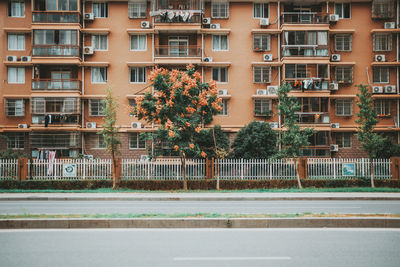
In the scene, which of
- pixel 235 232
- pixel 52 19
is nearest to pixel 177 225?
pixel 235 232

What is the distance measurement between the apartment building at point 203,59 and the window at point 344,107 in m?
0.10

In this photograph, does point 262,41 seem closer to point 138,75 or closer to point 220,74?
point 220,74

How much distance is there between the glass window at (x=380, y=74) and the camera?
111 ft

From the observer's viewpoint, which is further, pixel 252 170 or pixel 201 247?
pixel 252 170

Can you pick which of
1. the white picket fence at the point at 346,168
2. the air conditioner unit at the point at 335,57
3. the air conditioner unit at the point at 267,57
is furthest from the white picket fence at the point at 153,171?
the air conditioner unit at the point at 335,57

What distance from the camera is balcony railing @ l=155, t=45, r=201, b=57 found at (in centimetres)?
3272

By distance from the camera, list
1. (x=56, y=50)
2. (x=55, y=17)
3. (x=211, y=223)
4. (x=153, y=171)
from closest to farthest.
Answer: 1. (x=211, y=223)
2. (x=153, y=171)
3. (x=56, y=50)
4. (x=55, y=17)

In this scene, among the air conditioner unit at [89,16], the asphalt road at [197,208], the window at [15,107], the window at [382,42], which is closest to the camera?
the asphalt road at [197,208]

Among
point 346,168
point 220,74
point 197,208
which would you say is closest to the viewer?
point 197,208

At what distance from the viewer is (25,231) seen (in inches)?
359

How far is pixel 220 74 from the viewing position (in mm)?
33562

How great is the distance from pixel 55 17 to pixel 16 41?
431cm

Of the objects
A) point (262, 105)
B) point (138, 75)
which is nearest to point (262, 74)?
point (262, 105)

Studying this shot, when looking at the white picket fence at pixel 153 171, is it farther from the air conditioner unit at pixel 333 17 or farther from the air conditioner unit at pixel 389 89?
the air conditioner unit at pixel 389 89
